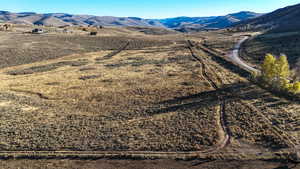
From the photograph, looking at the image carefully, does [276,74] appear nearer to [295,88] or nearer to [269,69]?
[269,69]

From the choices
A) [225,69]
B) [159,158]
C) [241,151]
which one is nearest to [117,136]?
[159,158]

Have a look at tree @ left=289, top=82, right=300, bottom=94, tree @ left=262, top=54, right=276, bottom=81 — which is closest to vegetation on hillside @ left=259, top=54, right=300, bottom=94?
tree @ left=262, top=54, right=276, bottom=81

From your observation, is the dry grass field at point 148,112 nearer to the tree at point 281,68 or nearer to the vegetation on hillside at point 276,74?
the vegetation on hillside at point 276,74

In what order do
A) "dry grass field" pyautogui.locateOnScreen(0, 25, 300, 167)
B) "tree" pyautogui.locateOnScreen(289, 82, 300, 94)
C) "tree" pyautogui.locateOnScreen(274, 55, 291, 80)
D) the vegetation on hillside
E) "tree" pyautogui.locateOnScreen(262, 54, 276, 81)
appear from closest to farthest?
"dry grass field" pyautogui.locateOnScreen(0, 25, 300, 167) → "tree" pyautogui.locateOnScreen(289, 82, 300, 94) → the vegetation on hillside → "tree" pyautogui.locateOnScreen(274, 55, 291, 80) → "tree" pyautogui.locateOnScreen(262, 54, 276, 81)

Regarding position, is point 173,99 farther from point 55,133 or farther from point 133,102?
point 55,133

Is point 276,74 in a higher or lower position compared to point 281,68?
lower

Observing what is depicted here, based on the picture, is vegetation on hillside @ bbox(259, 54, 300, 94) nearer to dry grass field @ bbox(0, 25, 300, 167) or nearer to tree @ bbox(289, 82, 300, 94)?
tree @ bbox(289, 82, 300, 94)

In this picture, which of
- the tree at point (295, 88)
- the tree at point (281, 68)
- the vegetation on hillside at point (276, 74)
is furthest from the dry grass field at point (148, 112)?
the tree at point (281, 68)

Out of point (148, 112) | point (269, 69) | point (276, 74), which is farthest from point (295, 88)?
point (148, 112)
